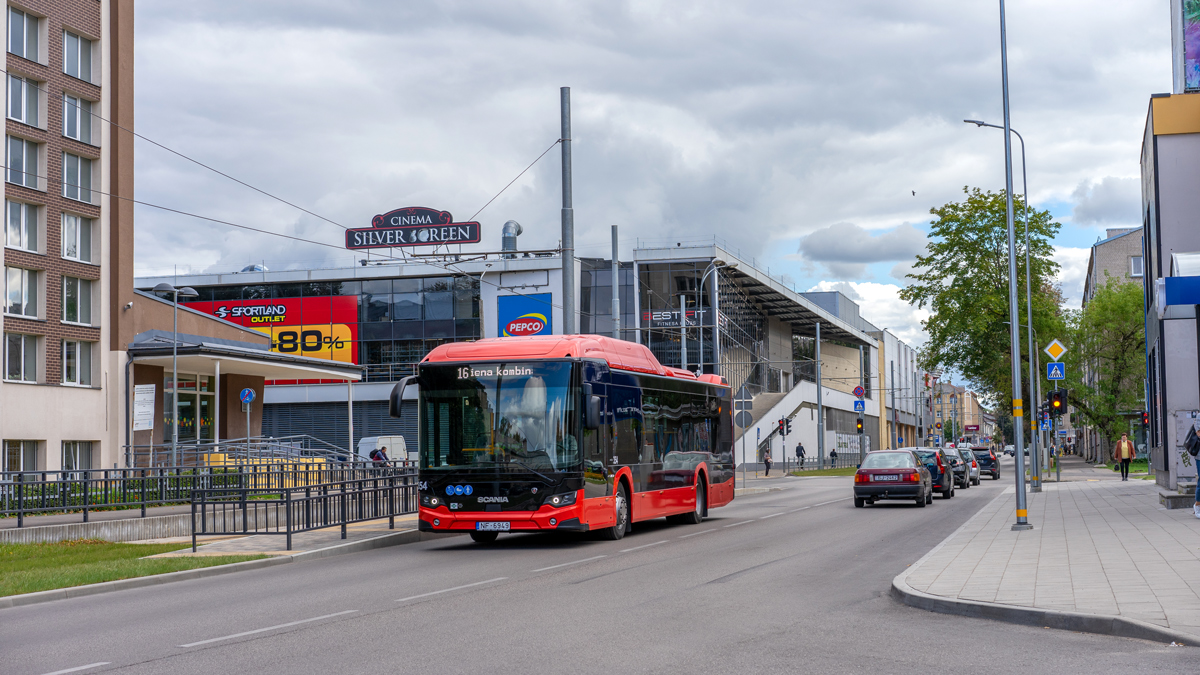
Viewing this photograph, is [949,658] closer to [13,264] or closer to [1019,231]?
[13,264]

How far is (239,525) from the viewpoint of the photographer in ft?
71.2

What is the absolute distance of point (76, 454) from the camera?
126ft

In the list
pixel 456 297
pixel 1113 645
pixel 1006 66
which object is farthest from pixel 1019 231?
pixel 1113 645

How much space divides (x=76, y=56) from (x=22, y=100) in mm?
3054

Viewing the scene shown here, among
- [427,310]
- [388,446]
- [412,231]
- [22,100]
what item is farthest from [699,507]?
[427,310]

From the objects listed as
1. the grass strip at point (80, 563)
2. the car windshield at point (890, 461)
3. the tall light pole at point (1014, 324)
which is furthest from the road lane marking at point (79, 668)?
the car windshield at point (890, 461)

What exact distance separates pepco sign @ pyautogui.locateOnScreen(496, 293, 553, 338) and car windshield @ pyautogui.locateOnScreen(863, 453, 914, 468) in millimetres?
35161

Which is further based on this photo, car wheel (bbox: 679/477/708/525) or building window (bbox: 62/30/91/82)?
building window (bbox: 62/30/91/82)

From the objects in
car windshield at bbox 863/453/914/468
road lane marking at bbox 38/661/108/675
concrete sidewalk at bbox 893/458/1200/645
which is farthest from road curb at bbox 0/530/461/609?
car windshield at bbox 863/453/914/468

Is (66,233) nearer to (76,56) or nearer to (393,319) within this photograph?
(76,56)

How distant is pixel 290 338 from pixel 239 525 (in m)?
47.0

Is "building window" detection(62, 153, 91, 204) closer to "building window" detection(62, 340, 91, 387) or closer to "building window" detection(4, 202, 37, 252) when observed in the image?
"building window" detection(4, 202, 37, 252)

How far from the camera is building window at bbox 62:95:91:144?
39.1 meters

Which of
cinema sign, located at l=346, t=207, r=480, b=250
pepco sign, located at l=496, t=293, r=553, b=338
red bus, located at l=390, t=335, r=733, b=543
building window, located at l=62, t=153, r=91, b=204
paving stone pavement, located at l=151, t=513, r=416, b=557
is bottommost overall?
paving stone pavement, located at l=151, t=513, r=416, b=557
